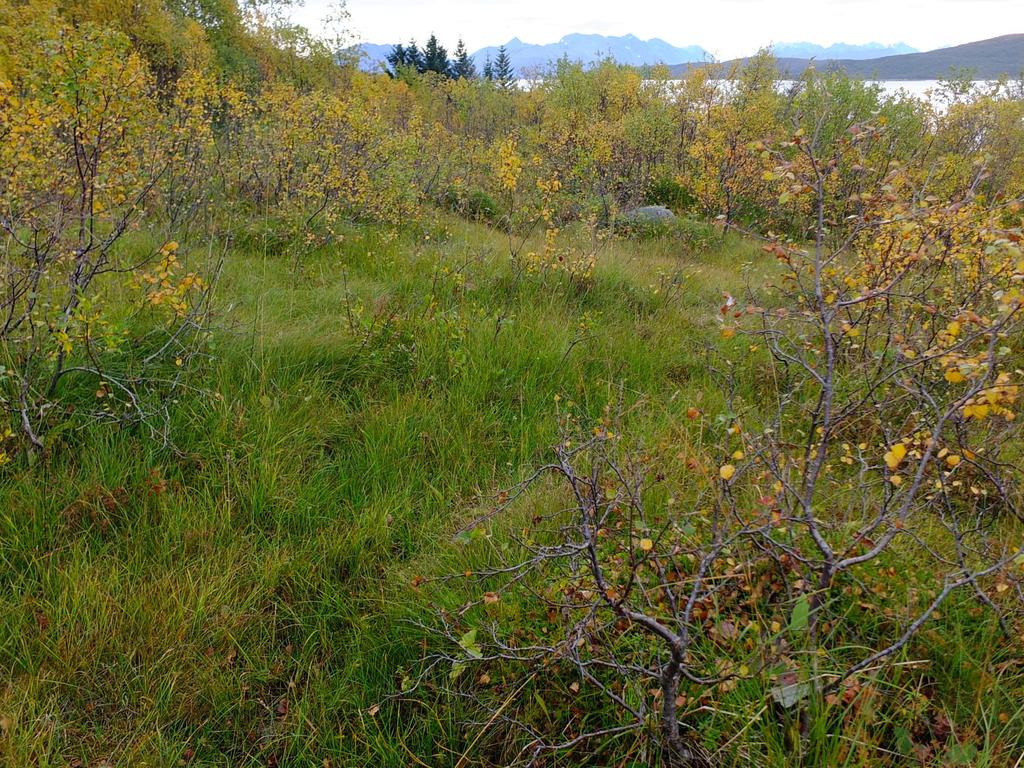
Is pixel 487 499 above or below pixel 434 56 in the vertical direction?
below

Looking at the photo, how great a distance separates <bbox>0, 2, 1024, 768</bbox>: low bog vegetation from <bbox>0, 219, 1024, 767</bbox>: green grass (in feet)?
0.04

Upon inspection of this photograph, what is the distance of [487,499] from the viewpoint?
2840 millimetres

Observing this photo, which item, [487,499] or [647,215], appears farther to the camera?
[647,215]

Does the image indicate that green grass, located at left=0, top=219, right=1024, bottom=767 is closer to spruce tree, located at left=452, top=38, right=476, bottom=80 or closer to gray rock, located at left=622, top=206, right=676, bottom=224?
→ gray rock, located at left=622, top=206, right=676, bottom=224

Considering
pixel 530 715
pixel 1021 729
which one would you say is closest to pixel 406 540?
pixel 530 715

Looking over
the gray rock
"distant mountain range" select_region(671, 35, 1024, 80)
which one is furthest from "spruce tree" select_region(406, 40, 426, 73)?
the gray rock

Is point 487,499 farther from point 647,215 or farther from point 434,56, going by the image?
point 434,56

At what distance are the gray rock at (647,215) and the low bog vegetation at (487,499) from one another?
14.9 ft

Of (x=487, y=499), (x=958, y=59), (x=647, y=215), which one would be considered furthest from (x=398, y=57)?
(x=958, y=59)

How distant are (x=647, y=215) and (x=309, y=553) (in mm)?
9247

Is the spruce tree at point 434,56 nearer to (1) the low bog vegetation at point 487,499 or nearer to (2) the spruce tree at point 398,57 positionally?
(2) the spruce tree at point 398,57

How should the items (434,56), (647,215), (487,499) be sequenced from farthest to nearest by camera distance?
(434,56) < (647,215) < (487,499)

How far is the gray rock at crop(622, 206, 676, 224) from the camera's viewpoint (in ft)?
32.0

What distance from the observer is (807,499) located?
6.40 feet
